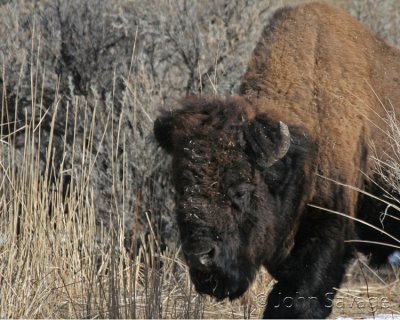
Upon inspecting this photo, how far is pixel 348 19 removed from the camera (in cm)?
628

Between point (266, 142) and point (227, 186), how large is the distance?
15.0 inches

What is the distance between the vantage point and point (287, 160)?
520 cm

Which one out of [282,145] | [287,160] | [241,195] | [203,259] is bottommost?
[203,259]

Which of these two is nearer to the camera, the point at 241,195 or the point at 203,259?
the point at 203,259

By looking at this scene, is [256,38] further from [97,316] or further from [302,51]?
[97,316]

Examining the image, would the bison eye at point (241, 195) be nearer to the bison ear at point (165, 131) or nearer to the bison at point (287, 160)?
the bison at point (287, 160)

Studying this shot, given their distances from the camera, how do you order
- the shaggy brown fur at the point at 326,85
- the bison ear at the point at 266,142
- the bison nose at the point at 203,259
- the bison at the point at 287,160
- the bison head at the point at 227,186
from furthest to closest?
1. the shaggy brown fur at the point at 326,85
2. the bison ear at the point at 266,142
3. the bison at the point at 287,160
4. the bison head at the point at 227,186
5. the bison nose at the point at 203,259

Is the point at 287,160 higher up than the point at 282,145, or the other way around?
the point at 282,145

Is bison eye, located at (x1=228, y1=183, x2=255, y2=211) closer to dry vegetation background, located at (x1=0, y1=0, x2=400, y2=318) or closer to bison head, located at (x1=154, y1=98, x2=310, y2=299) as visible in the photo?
bison head, located at (x1=154, y1=98, x2=310, y2=299)

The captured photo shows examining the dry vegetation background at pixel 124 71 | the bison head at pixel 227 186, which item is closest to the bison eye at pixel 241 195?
the bison head at pixel 227 186

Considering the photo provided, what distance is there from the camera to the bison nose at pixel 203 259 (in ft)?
15.1

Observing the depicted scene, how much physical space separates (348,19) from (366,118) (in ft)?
2.85

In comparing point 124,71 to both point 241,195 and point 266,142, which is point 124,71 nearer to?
point 266,142

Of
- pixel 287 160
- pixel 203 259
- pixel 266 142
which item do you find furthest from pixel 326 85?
pixel 203 259
